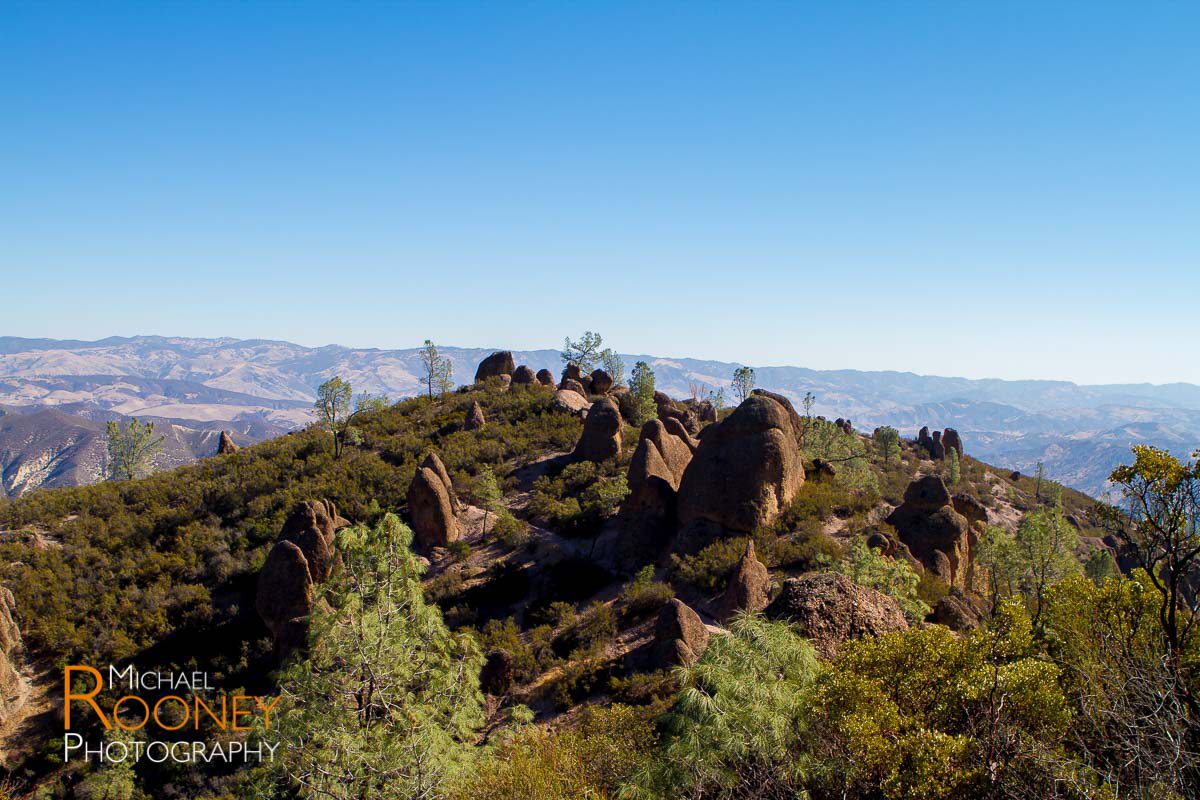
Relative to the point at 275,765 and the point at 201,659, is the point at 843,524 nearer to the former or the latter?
the point at 275,765

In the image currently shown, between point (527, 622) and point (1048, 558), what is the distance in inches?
1000

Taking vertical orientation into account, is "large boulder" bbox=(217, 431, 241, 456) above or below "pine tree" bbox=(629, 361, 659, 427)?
below

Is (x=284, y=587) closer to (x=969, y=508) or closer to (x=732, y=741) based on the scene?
(x=732, y=741)

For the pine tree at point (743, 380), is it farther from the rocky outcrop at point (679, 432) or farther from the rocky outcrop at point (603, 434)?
the rocky outcrop at point (603, 434)

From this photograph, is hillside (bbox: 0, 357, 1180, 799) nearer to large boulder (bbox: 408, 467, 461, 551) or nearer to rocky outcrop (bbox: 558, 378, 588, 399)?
large boulder (bbox: 408, 467, 461, 551)

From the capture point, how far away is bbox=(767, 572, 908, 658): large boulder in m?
18.7

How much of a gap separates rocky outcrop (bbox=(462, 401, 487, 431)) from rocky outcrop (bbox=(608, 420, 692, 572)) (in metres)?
19.0

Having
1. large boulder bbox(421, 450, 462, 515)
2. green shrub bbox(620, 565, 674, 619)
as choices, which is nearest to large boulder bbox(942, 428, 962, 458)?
green shrub bbox(620, 565, 674, 619)

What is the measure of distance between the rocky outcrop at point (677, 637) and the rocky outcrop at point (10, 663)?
24.8 metres

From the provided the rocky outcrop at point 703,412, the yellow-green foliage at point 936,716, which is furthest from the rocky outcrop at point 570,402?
the yellow-green foliage at point 936,716

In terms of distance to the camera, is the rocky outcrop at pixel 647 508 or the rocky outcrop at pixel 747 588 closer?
the rocky outcrop at pixel 747 588

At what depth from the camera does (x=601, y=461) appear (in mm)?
41281

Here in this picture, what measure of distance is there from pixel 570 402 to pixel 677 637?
33086 mm

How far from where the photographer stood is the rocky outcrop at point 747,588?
78.8ft
